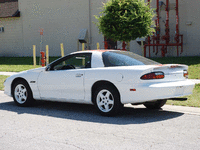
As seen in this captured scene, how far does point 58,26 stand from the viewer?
1115 inches

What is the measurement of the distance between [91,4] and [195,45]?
9.25m

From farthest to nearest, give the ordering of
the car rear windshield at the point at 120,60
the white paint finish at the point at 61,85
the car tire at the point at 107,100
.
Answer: the white paint finish at the point at 61,85 < the car rear windshield at the point at 120,60 < the car tire at the point at 107,100

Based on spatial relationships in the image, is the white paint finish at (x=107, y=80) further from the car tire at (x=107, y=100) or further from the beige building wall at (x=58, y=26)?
the beige building wall at (x=58, y=26)

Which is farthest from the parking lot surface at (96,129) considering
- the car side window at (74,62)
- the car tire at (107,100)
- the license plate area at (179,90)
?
the car side window at (74,62)

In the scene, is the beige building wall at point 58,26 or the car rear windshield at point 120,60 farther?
the beige building wall at point 58,26

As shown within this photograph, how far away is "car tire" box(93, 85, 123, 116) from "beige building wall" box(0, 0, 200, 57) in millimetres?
16080

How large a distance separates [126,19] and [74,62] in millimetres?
6429

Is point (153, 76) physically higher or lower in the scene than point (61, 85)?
higher

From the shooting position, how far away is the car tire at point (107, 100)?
21.8 feet

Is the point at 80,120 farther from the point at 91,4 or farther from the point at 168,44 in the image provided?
the point at 91,4

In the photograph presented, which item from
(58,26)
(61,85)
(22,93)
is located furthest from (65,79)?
(58,26)

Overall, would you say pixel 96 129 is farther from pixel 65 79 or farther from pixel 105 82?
pixel 65 79

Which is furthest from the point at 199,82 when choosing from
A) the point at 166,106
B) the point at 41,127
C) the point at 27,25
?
the point at 27,25

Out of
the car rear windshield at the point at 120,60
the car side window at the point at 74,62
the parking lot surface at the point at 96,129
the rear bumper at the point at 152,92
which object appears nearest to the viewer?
the parking lot surface at the point at 96,129
